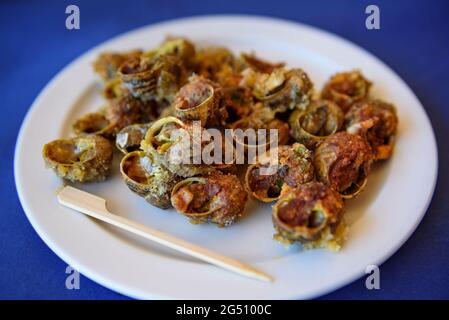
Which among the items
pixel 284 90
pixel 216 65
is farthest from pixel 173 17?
pixel 284 90

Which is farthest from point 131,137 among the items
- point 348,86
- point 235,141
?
point 348,86

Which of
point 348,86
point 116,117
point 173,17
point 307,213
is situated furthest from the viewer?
point 173,17

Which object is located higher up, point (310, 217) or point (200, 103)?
point (200, 103)

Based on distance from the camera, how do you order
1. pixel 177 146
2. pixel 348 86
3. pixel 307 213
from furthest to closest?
pixel 348 86
pixel 177 146
pixel 307 213

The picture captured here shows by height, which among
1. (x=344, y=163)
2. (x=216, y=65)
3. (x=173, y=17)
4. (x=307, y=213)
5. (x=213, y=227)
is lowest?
(x=213, y=227)

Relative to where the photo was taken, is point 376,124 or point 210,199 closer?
point 210,199

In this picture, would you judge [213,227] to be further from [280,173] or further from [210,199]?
[280,173]

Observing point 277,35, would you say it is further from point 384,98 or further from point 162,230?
point 162,230

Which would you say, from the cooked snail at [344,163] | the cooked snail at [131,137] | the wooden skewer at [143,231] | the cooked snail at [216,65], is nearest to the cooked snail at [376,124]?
the cooked snail at [344,163]
